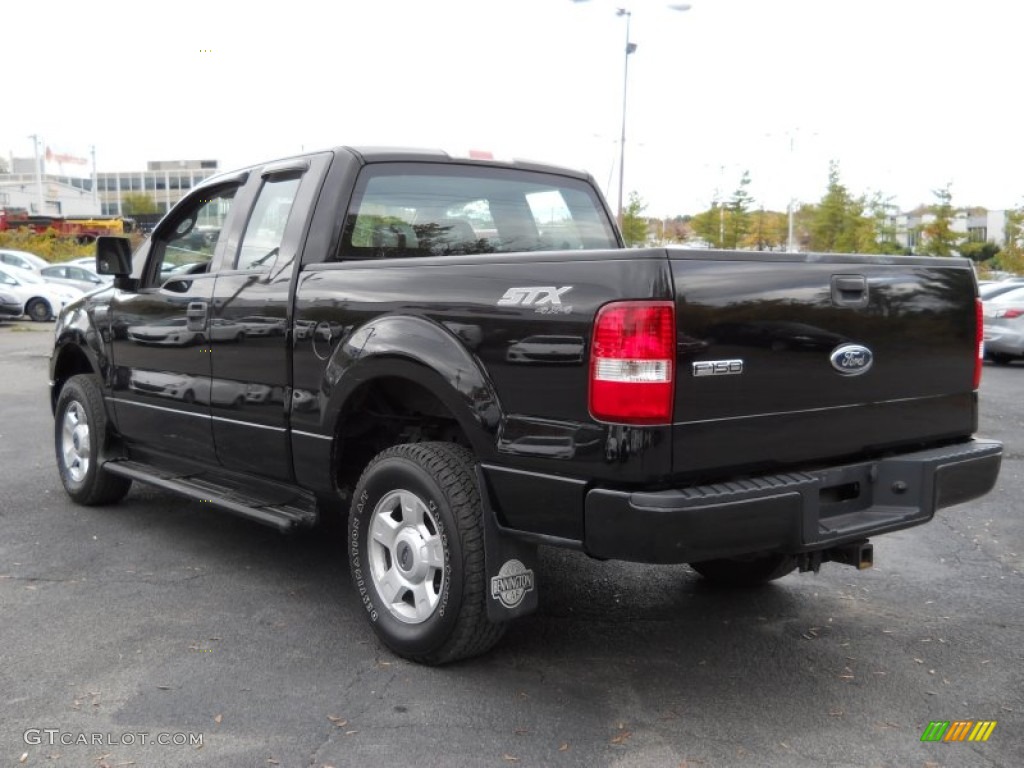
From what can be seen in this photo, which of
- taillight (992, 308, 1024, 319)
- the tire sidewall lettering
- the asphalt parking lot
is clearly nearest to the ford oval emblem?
the asphalt parking lot

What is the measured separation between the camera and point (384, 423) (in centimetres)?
438

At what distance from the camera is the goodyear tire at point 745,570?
15.2ft

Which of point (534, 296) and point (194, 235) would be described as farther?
point (194, 235)

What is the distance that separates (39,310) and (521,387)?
24.8 metres

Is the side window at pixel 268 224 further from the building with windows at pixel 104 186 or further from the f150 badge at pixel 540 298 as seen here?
the building with windows at pixel 104 186

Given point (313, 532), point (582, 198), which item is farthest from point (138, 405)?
point (582, 198)

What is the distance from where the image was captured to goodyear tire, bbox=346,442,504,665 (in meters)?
3.59

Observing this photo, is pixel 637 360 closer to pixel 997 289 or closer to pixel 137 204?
pixel 997 289

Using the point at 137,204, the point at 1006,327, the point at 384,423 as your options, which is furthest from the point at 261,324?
the point at 137,204

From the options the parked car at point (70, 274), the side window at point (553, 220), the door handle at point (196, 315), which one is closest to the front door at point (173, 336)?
the door handle at point (196, 315)

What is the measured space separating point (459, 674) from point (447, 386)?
1084mm

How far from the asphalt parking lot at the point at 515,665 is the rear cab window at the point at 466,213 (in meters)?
1.63

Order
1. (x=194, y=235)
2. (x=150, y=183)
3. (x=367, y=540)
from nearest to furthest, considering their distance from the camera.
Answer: (x=367, y=540) < (x=194, y=235) < (x=150, y=183)

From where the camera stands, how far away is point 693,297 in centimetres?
318
